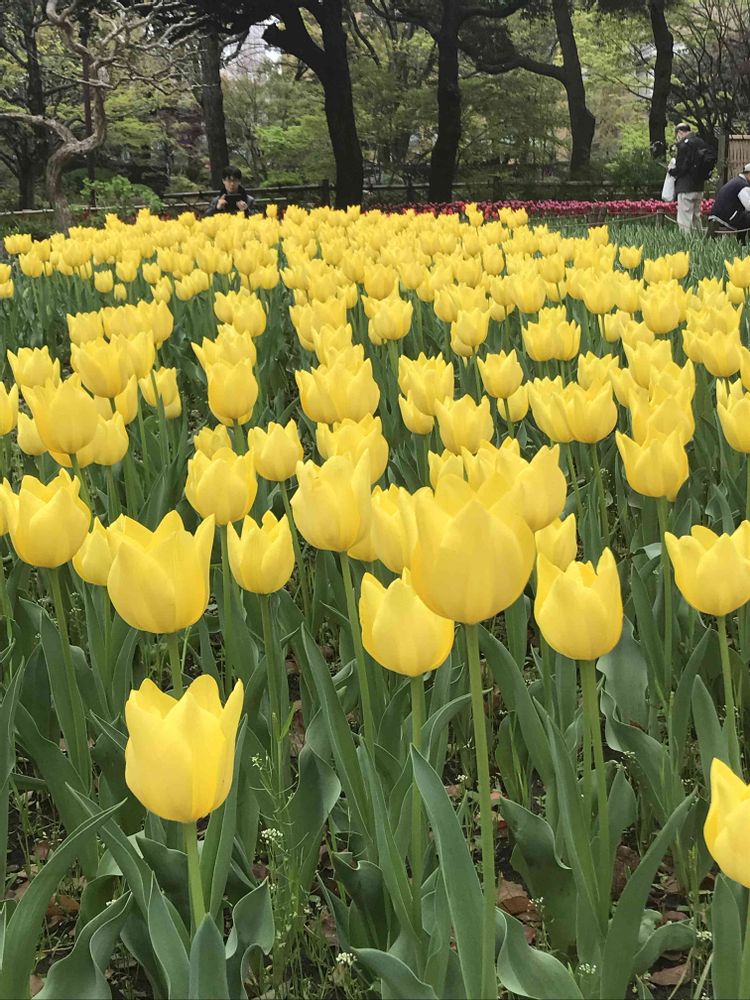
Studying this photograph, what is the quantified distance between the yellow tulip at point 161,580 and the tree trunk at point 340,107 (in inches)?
801

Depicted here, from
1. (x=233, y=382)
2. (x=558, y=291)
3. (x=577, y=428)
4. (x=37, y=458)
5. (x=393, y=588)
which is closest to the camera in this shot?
(x=393, y=588)

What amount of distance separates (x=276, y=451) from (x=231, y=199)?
10.1 meters

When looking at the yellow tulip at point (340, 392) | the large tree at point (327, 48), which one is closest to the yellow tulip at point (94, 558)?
the yellow tulip at point (340, 392)

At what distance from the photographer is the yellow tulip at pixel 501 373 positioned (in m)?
2.54

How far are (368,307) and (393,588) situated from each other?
2787mm

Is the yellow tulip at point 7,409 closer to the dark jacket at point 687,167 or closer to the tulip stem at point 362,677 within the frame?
the tulip stem at point 362,677

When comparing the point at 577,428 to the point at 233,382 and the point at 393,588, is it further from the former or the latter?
the point at 393,588

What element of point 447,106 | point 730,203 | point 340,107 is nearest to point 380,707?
point 730,203

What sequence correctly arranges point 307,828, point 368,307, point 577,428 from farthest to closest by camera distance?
1. point 368,307
2. point 577,428
3. point 307,828

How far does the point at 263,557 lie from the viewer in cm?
151

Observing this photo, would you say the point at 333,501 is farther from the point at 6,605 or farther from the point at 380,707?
the point at 6,605

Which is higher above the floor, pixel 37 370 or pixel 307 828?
pixel 37 370

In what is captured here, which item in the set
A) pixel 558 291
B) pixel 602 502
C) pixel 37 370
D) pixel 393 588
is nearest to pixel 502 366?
pixel 602 502

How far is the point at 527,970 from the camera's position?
3.75 feet
